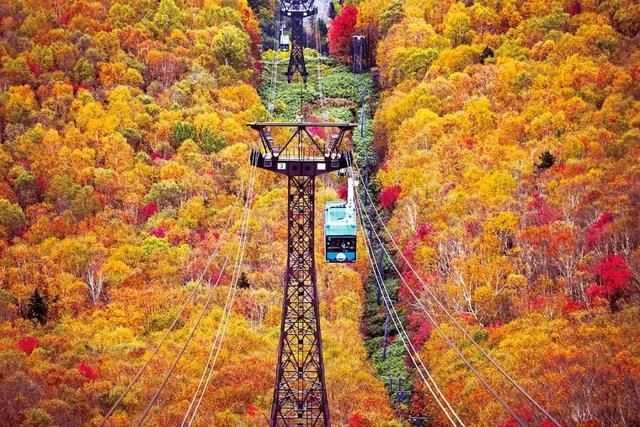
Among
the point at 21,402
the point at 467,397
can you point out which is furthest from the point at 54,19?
the point at 467,397

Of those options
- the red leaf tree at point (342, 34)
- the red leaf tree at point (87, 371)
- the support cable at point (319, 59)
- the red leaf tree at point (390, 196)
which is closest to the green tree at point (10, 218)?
the red leaf tree at point (87, 371)

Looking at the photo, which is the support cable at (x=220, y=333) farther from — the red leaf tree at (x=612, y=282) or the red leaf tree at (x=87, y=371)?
the red leaf tree at (x=612, y=282)

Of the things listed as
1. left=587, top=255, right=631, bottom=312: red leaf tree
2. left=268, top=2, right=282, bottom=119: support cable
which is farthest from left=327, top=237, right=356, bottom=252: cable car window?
left=268, top=2, right=282, bottom=119: support cable

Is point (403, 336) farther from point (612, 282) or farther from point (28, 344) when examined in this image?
point (28, 344)

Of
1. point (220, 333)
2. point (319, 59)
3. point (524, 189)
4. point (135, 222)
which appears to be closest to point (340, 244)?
point (220, 333)

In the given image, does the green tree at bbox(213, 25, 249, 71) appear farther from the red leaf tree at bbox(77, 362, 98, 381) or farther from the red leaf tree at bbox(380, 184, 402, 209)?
the red leaf tree at bbox(77, 362, 98, 381)

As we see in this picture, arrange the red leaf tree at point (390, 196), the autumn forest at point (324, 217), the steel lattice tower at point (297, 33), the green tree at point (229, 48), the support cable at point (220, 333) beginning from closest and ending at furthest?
the support cable at point (220, 333) < the autumn forest at point (324, 217) < the red leaf tree at point (390, 196) < the green tree at point (229, 48) < the steel lattice tower at point (297, 33)
